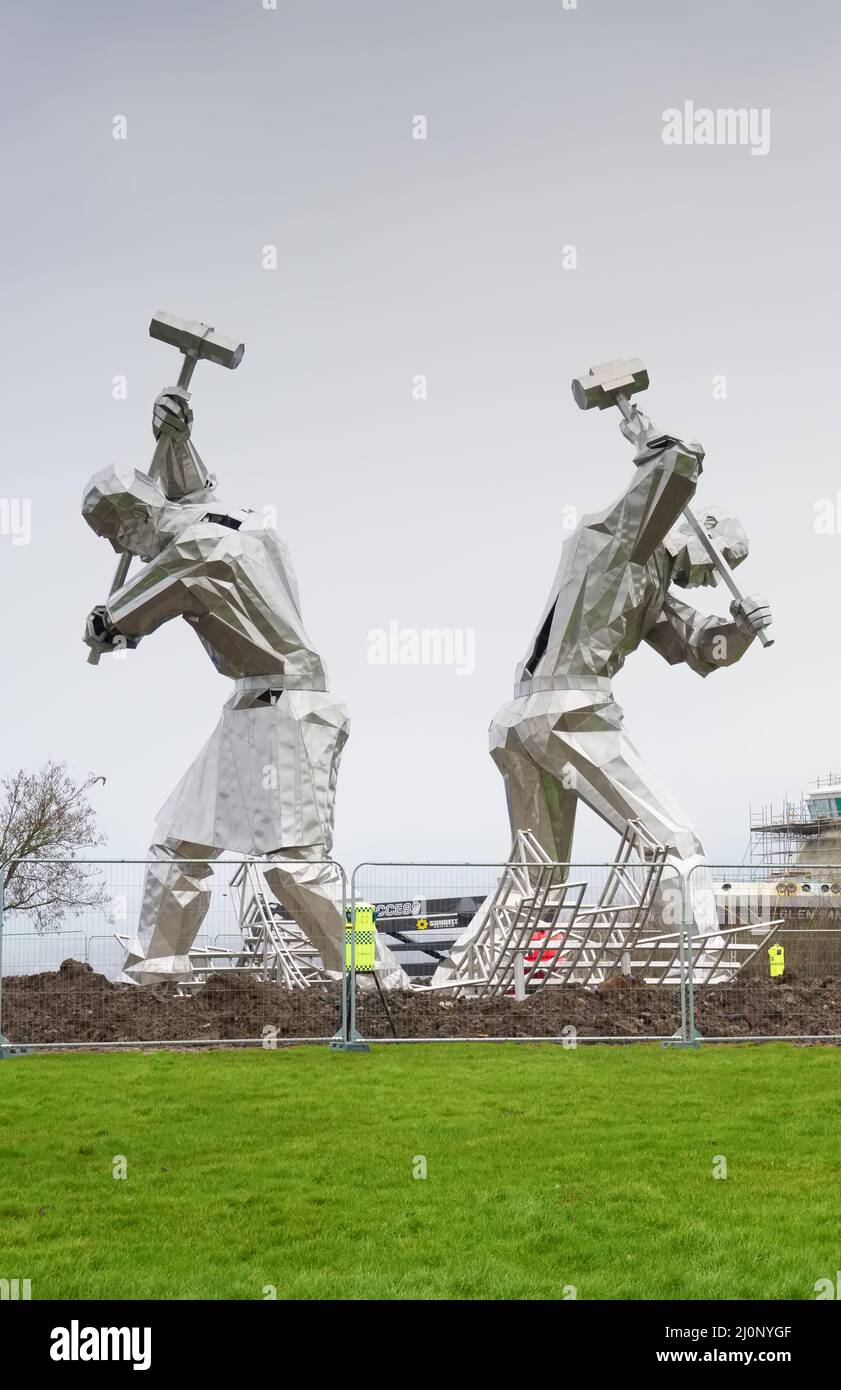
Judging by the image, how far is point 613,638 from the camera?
21047 millimetres

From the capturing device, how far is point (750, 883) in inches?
704

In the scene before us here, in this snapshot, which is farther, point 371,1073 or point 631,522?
point 631,522

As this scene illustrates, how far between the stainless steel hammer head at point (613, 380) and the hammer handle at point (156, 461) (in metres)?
5.31

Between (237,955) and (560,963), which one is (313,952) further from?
(560,963)

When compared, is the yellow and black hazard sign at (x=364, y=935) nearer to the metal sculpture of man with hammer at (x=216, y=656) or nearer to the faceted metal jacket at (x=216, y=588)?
the metal sculpture of man with hammer at (x=216, y=656)

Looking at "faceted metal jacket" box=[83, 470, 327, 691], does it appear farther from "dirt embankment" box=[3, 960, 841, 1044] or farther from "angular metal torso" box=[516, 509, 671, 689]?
"dirt embankment" box=[3, 960, 841, 1044]

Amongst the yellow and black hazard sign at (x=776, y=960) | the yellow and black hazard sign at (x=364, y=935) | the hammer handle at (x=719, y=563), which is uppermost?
the hammer handle at (x=719, y=563)

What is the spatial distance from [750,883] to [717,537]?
632 cm

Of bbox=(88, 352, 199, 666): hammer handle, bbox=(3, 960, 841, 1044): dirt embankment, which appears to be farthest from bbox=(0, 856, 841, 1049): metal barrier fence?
bbox=(88, 352, 199, 666): hammer handle

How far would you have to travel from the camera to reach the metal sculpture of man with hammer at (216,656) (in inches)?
741

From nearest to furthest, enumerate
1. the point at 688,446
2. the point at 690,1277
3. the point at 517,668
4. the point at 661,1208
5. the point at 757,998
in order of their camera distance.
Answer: the point at 690,1277 → the point at 661,1208 → the point at 757,998 → the point at 688,446 → the point at 517,668

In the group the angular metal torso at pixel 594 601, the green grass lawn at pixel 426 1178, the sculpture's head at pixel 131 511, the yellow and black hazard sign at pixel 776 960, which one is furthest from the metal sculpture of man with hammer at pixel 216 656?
the green grass lawn at pixel 426 1178

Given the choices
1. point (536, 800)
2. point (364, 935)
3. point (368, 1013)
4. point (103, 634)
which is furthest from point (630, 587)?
point (368, 1013)

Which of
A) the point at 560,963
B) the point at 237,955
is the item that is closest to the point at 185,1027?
the point at 237,955
